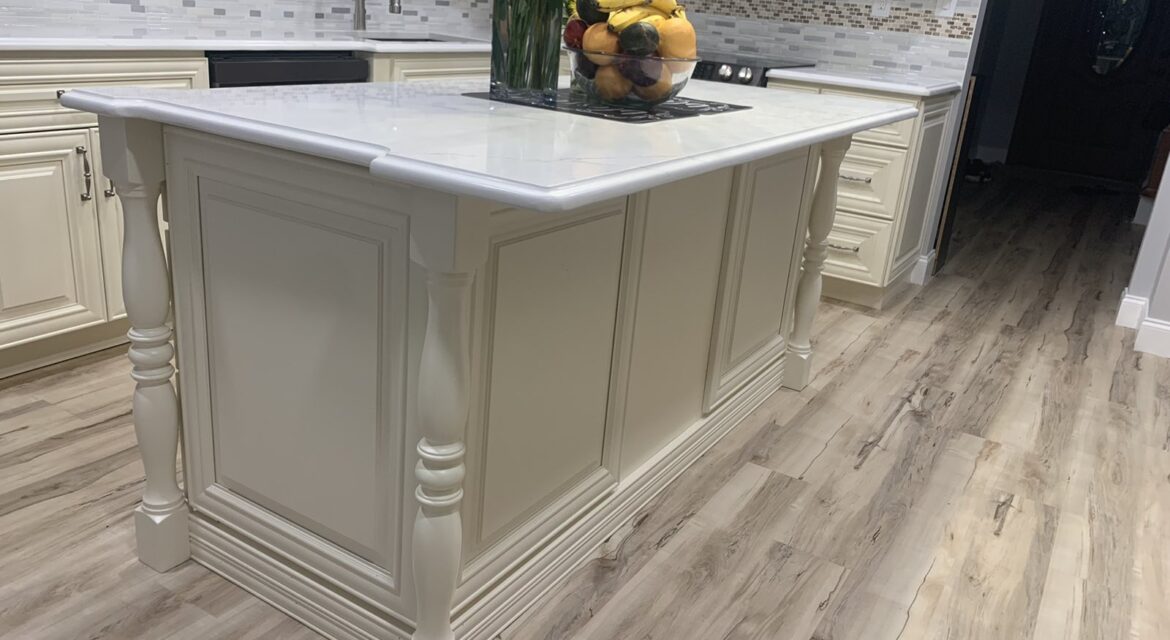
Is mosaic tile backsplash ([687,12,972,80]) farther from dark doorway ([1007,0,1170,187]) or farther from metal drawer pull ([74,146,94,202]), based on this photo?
dark doorway ([1007,0,1170,187])

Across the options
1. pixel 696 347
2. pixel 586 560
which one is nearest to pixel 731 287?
pixel 696 347

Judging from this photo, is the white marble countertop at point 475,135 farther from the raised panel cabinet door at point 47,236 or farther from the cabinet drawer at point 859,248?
the cabinet drawer at point 859,248

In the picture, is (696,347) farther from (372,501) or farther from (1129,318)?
(1129,318)

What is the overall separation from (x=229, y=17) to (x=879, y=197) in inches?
99.3

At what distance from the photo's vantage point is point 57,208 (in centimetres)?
236

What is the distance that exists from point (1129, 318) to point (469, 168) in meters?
3.40

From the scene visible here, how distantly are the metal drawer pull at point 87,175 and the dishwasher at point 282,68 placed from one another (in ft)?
1.36

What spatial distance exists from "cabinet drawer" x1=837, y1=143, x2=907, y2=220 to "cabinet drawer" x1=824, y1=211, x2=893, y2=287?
0.16ft

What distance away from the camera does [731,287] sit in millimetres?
2189

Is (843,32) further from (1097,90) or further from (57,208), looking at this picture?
(1097,90)

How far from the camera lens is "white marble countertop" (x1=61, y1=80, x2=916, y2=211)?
3.43 ft

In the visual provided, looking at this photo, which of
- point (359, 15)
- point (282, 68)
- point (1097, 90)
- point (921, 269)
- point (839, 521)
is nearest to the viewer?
point (839, 521)

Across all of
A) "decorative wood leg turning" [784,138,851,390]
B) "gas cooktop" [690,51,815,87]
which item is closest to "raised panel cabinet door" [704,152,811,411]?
"decorative wood leg turning" [784,138,851,390]

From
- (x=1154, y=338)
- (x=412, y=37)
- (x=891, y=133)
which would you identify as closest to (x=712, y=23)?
A: (x=891, y=133)
